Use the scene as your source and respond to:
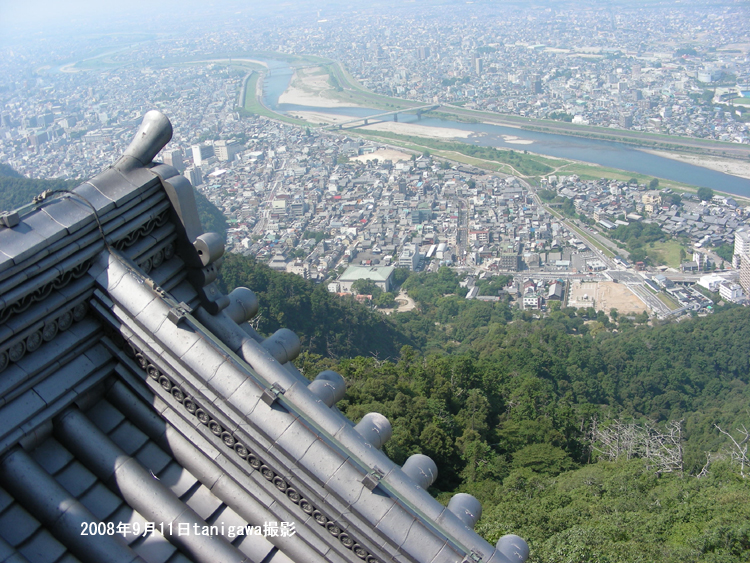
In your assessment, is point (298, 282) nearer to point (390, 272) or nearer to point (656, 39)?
point (390, 272)

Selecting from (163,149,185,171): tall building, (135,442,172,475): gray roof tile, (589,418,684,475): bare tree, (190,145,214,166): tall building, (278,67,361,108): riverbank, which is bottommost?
(278,67,361,108): riverbank

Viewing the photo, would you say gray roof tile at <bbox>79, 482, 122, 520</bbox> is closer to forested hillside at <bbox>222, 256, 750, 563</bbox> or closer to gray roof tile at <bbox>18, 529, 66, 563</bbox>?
gray roof tile at <bbox>18, 529, 66, 563</bbox>

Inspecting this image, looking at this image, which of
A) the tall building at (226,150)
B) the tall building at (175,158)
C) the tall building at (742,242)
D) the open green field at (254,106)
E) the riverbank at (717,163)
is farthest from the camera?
the open green field at (254,106)

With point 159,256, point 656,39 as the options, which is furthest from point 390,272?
point 656,39

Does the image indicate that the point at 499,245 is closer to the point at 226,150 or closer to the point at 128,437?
the point at 226,150

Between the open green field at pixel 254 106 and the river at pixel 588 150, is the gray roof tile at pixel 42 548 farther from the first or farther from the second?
the open green field at pixel 254 106

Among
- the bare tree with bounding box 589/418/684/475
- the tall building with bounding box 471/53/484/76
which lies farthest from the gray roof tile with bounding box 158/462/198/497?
the tall building with bounding box 471/53/484/76

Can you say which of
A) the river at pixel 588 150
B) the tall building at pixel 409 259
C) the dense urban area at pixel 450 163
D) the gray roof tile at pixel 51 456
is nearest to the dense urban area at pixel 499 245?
the tall building at pixel 409 259
